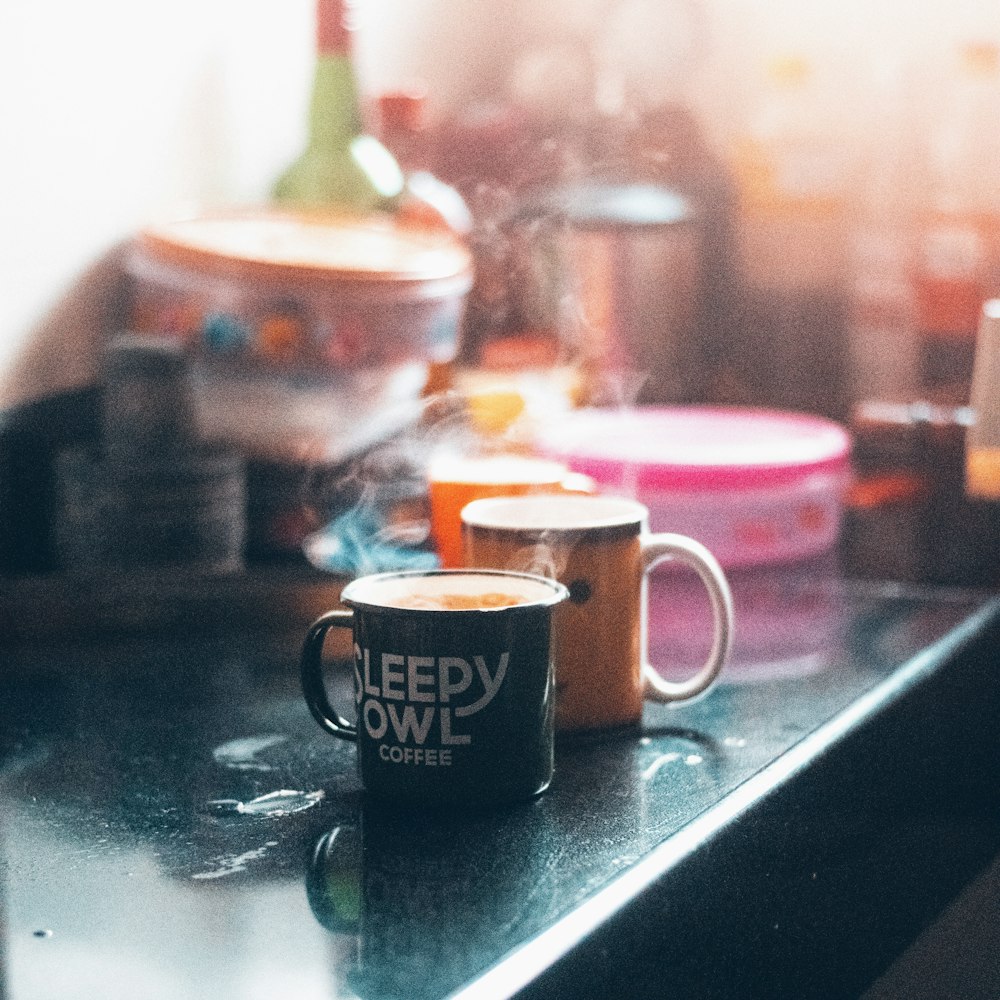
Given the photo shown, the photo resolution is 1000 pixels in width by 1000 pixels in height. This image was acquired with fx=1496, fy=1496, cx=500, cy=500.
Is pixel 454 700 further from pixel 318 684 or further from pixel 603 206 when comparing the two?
pixel 603 206

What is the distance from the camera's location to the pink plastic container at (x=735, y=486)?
3.33ft

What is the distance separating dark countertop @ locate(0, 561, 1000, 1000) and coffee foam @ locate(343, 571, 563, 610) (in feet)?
0.25

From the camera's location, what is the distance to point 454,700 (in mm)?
558

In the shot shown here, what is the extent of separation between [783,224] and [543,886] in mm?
1319

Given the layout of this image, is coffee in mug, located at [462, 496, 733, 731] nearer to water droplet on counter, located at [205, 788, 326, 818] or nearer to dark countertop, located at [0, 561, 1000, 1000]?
dark countertop, located at [0, 561, 1000, 1000]

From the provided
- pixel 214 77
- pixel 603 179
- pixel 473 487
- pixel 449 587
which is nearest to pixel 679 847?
pixel 449 587

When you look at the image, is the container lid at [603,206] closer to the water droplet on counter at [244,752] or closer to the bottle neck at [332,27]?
the bottle neck at [332,27]

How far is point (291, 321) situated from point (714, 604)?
523mm

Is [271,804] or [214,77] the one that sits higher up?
[214,77]

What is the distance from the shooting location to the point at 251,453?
3.78 feet

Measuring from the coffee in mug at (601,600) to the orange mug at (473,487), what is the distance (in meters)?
0.11

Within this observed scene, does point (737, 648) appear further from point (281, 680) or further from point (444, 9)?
point (444, 9)

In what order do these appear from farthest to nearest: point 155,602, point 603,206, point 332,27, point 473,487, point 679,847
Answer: point 603,206
point 332,27
point 155,602
point 473,487
point 679,847

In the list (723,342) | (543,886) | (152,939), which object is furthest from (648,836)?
(723,342)
